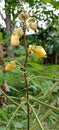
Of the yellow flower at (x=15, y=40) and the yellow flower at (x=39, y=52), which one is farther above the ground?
the yellow flower at (x=15, y=40)

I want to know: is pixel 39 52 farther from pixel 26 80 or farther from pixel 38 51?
pixel 26 80

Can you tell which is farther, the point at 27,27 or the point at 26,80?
the point at 26,80

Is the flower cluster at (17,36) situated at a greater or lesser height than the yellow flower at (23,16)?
lesser

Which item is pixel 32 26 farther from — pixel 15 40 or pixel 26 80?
pixel 26 80

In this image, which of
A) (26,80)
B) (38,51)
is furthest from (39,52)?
(26,80)

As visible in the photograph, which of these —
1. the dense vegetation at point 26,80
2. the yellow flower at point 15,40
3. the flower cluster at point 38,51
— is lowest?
the dense vegetation at point 26,80

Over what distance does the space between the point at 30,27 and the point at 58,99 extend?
0.55m

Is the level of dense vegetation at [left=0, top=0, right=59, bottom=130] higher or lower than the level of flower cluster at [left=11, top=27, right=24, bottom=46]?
lower

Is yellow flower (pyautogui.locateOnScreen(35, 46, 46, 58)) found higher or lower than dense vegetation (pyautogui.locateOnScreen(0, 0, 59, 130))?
higher

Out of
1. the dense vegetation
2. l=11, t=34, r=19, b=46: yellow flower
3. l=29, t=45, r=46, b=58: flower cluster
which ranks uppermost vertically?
l=11, t=34, r=19, b=46: yellow flower

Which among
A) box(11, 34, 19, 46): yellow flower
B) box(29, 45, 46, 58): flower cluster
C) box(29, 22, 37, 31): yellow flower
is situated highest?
box(29, 22, 37, 31): yellow flower

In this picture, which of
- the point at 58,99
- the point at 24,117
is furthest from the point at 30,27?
the point at 24,117

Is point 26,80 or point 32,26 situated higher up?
point 32,26

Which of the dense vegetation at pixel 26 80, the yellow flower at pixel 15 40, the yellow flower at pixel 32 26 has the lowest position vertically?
the dense vegetation at pixel 26 80
